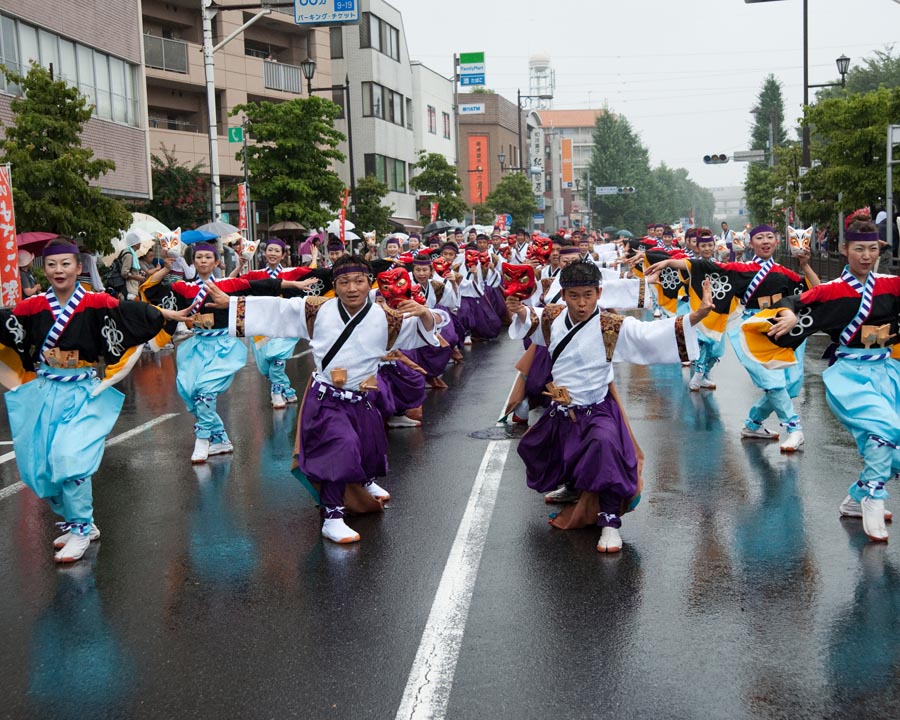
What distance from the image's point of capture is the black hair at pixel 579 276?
21.2 feet

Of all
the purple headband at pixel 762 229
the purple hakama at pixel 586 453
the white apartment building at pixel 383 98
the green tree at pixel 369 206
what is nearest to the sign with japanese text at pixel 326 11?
the purple headband at pixel 762 229

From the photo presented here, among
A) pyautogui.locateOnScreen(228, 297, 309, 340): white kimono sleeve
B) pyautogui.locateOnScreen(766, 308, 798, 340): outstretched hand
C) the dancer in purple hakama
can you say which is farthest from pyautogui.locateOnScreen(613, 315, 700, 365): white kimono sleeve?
pyautogui.locateOnScreen(228, 297, 309, 340): white kimono sleeve

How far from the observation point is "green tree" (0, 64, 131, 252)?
1734 cm

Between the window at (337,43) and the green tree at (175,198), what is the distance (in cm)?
A: 1739

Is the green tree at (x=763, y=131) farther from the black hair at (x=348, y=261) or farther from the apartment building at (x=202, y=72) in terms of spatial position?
the black hair at (x=348, y=261)

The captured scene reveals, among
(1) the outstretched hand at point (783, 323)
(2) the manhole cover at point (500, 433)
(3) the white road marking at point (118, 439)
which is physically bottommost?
(3) the white road marking at point (118, 439)

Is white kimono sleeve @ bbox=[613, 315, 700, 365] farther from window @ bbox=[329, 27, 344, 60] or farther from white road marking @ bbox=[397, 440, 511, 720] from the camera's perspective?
window @ bbox=[329, 27, 344, 60]

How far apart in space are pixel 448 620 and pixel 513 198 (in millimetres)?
60126

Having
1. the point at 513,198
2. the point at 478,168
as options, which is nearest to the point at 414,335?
the point at 513,198

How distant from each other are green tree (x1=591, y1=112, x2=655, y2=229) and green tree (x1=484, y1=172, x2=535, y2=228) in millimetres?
44166

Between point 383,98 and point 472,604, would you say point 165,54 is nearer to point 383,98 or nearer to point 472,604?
point 383,98

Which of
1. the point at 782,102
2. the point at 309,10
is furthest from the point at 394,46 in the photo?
the point at 782,102

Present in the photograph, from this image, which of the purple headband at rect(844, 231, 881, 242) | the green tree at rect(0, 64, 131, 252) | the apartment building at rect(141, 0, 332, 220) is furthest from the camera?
the apartment building at rect(141, 0, 332, 220)

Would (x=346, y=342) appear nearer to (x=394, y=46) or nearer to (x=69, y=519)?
(x=69, y=519)
